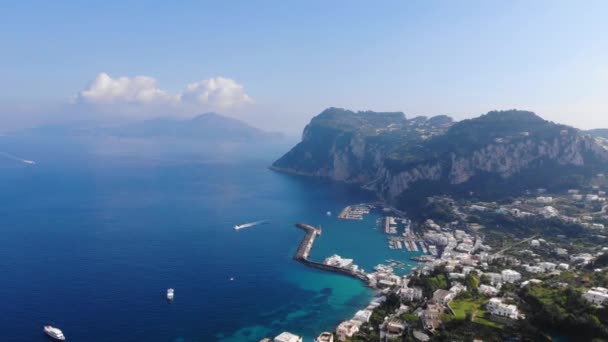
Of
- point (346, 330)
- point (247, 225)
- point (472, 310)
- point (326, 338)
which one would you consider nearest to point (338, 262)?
point (346, 330)

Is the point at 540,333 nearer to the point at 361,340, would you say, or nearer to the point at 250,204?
the point at 361,340

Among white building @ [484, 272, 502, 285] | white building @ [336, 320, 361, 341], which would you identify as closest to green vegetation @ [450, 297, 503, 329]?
white building @ [484, 272, 502, 285]

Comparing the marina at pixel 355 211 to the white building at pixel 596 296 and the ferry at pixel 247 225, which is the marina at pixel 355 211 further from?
the white building at pixel 596 296

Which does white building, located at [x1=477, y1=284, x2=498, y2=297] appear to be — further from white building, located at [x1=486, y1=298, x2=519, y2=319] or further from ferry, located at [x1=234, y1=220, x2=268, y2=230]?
ferry, located at [x1=234, y1=220, x2=268, y2=230]

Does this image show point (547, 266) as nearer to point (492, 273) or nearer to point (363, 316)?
point (492, 273)

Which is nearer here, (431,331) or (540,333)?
(540,333)

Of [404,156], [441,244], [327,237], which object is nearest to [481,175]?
[404,156]
